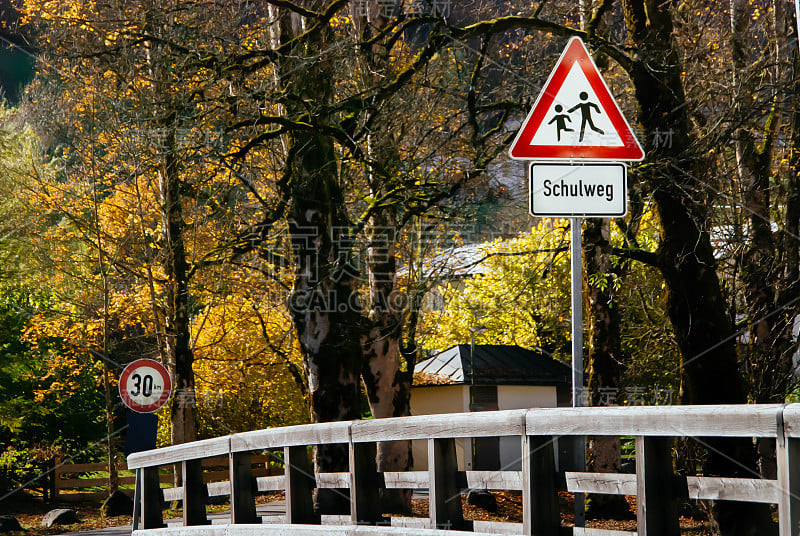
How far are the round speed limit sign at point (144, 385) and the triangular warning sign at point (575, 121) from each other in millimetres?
10296

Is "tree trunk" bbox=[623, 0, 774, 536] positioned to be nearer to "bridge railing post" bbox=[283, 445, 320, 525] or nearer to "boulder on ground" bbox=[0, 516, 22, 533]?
"bridge railing post" bbox=[283, 445, 320, 525]

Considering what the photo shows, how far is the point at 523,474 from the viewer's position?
491 centimetres

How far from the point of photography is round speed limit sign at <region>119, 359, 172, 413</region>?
14.1 m

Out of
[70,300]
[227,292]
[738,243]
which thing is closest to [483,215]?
[738,243]

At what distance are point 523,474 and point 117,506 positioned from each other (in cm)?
2093

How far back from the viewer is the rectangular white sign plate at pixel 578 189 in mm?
4770

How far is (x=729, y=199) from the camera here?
928cm

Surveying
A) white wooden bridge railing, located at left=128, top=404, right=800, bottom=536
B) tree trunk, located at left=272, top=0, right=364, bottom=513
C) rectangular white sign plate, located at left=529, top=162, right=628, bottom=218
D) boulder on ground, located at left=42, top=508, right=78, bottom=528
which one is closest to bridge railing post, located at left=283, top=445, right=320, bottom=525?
white wooden bridge railing, located at left=128, top=404, right=800, bottom=536

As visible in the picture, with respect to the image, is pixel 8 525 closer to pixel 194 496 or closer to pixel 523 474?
pixel 194 496

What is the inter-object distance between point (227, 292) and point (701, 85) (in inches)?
601

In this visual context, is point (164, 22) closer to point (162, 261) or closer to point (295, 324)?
point (295, 324)

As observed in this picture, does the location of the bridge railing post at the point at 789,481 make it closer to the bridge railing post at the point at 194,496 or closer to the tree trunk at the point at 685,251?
the tree trunk at the point at 685,251

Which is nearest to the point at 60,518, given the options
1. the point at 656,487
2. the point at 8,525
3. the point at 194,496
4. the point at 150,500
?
the point at 8,525

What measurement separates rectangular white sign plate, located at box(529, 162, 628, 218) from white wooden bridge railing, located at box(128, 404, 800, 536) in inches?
38.6
